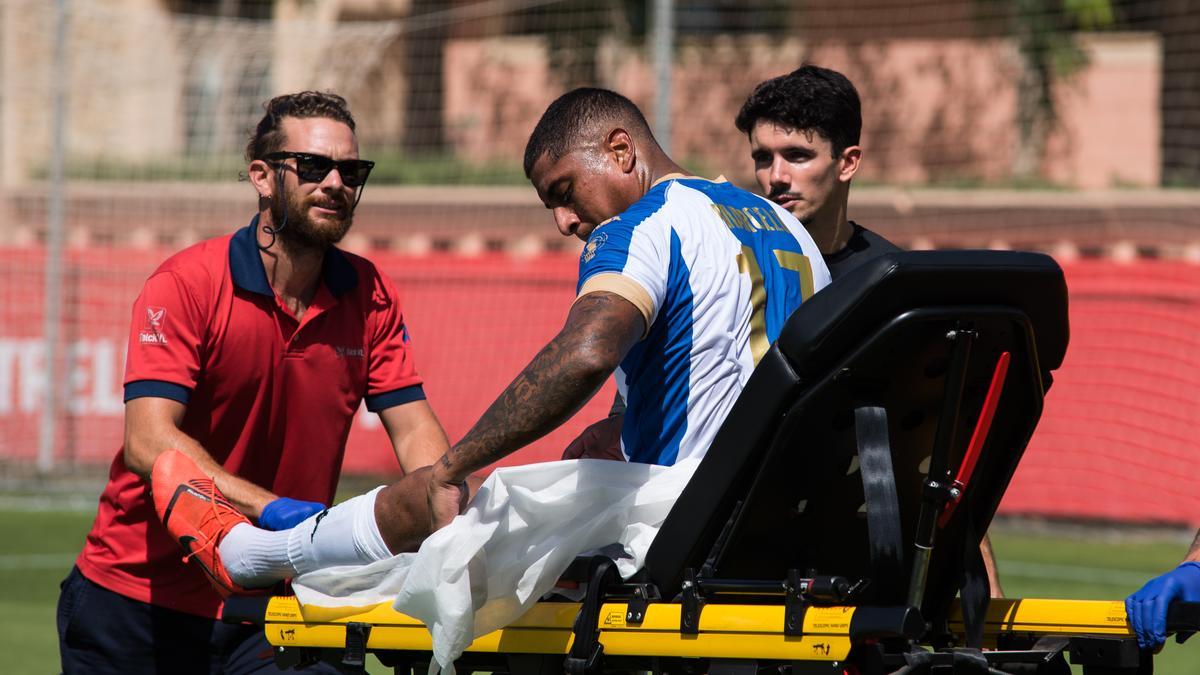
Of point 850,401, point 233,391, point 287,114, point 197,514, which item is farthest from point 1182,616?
point 287,114

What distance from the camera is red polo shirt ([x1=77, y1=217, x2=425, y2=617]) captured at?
4.26 m

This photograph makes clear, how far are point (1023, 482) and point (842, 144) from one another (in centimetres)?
782

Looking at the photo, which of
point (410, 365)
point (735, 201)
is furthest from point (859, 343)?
point (410, 365)

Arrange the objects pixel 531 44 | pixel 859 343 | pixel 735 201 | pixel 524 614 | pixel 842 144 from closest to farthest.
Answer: pixel 859 343
pixel 524 614
pixel 735 201
pixel 842 144
pixel 531 44

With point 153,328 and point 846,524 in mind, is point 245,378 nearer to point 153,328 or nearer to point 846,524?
point 153,328

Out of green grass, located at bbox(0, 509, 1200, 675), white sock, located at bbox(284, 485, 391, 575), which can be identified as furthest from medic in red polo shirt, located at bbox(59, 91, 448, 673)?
green grass, located at bbox(0, 509, 1200, 675)

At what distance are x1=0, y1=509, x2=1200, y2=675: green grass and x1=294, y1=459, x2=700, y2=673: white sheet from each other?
12.6 feet

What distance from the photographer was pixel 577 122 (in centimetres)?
373

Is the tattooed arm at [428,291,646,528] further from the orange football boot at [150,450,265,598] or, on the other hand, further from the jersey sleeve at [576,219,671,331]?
the orange football boot at [150,450,265,598]

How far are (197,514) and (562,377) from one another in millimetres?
1045

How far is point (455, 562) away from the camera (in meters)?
3.20

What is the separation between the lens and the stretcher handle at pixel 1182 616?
3.20 m

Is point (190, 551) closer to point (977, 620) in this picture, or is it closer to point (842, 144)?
point (977, 620)

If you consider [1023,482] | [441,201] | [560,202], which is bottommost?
[1023,482]
